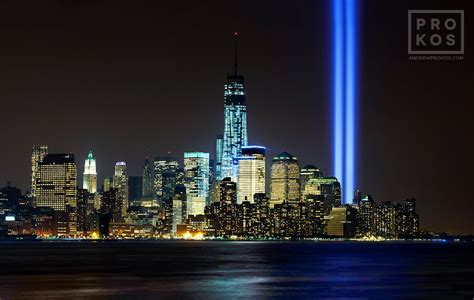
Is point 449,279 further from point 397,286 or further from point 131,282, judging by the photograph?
point 131,282

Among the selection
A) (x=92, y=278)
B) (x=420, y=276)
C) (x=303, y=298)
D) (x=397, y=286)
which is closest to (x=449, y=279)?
(x=420, y=276)

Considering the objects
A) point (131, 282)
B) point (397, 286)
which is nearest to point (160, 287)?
point (131, 282)

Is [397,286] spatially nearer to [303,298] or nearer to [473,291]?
[473,291]

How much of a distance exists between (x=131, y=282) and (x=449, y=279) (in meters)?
36.3

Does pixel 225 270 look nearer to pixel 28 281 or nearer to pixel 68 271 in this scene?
pixel 68 271

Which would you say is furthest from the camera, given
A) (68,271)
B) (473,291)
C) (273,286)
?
(68,271)

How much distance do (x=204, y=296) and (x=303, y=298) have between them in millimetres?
8509

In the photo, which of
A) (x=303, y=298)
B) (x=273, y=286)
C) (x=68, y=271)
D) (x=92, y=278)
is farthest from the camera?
(x=68, y=271)

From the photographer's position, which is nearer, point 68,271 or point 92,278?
point 92,278

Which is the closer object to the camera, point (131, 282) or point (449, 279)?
point (131, 282)

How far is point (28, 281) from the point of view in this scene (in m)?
96.8

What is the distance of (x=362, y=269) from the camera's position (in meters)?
126

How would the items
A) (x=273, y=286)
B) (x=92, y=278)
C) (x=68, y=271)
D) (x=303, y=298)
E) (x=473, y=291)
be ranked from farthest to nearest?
(x=68, y=271), (x=92, y=278), (x=273, y=286), (x=473, y=291), (x=303, y=298)

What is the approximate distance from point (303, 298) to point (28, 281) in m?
32.8
